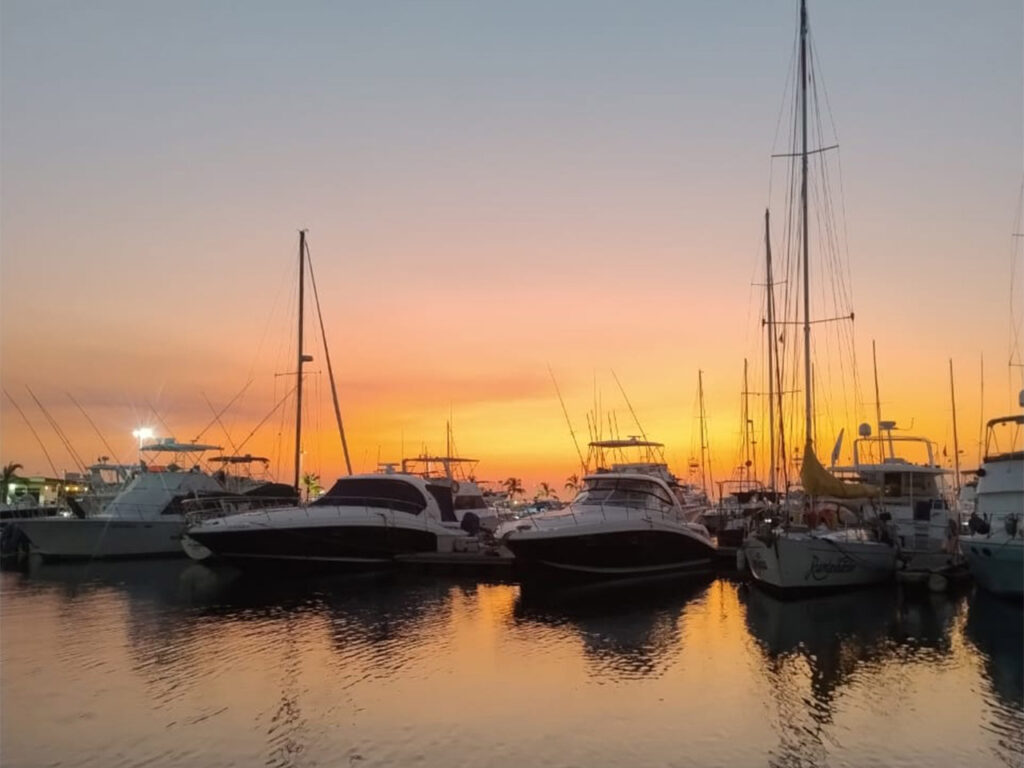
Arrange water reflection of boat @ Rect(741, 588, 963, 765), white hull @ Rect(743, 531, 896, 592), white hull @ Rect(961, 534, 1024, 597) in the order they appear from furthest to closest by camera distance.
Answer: white hull @ Rect(743, 531, 896, 592) → white hull @ Rect(961, 534, 1024, 597) → water reflection of boat @ Rect(741, 588, 963, 765)

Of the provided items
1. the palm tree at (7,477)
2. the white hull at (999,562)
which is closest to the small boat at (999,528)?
the white hull at (999,562)

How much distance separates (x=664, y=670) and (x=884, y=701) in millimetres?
3833

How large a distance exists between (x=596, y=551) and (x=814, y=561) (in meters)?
6.59

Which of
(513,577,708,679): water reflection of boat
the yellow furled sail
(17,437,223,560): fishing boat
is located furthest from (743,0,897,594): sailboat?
(17,437,223,560): fishing boat

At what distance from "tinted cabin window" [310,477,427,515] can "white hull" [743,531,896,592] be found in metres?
12.8

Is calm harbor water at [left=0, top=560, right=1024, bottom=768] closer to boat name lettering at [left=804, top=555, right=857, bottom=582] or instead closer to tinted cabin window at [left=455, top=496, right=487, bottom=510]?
boat name lettering at [left=804, top=555, right=857, bottom=582]

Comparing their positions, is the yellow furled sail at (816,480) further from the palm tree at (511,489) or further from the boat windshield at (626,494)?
the palm tree at (511,489)

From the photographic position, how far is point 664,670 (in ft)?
53.3

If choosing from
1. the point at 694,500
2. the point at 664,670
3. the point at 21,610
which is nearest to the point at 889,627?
the point at 664,670

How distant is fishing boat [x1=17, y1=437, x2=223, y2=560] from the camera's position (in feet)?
120

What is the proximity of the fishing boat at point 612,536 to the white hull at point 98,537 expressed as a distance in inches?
676

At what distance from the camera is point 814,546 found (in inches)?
963

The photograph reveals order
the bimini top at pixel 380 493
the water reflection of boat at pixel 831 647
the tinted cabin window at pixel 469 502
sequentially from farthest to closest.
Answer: the tinted cabin window at pixel 469 502 → the bimini top at pixel 380 493 → the water reflection of boat at pixel 831 647

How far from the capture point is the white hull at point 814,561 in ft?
79.4
